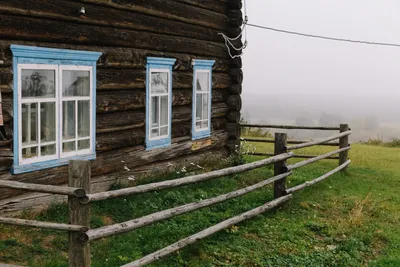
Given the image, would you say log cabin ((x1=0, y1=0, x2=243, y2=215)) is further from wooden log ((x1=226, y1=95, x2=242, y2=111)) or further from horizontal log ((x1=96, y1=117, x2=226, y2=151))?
wooden log ((x1=226, y1=95, x2=242, y2=111))

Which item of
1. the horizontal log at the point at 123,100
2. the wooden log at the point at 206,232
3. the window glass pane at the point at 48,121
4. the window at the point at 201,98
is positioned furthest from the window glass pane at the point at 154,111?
the wooden log at the point at 206,232

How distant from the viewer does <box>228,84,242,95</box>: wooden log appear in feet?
43.6

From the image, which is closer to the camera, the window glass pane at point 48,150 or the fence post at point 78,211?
the fence post at point 78,211

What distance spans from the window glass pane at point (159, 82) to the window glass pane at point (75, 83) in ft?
6.30

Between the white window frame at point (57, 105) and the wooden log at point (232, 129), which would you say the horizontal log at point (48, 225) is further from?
the wooden log at point (232, 129)

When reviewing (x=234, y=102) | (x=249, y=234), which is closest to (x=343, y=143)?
(x=234, y=102)

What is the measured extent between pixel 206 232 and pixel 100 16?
13.1ft

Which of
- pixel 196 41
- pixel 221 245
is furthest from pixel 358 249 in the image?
pixel 196 41

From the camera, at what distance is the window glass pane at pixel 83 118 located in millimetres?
8383

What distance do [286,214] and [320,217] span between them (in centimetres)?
58

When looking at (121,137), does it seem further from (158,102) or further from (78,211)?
(78,211)

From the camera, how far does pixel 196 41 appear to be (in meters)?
11.5

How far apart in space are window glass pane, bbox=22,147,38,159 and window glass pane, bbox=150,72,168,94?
10.2 ft

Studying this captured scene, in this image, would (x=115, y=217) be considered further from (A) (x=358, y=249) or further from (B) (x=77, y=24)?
(A) (x=358, y=249)
